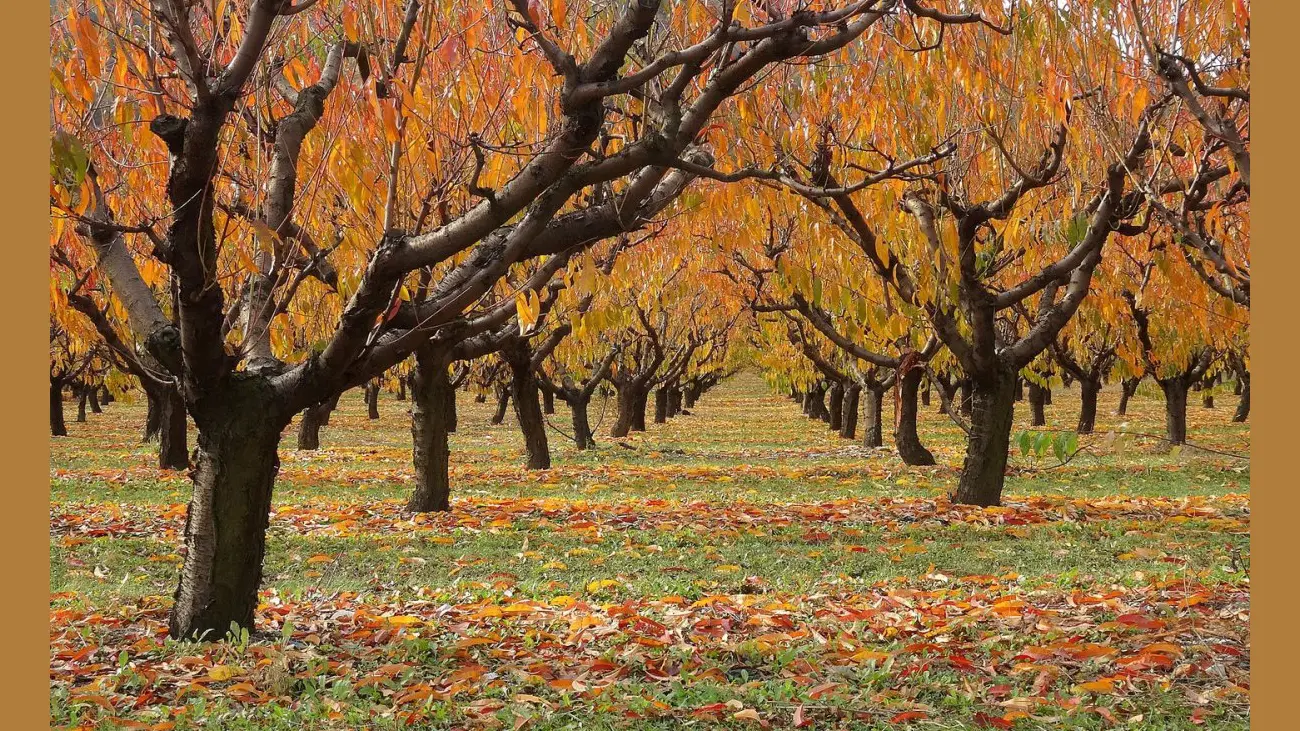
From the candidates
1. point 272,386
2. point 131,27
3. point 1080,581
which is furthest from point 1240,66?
point 131,27

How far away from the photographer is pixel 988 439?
1230cm

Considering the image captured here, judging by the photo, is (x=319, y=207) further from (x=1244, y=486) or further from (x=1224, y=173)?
(x=1244, y=486)

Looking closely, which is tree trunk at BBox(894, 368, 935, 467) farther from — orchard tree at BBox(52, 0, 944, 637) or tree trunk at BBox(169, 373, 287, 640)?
tree trunk at BBox(169, 373, 287, 640)

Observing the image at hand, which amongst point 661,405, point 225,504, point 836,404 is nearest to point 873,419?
point 836,404

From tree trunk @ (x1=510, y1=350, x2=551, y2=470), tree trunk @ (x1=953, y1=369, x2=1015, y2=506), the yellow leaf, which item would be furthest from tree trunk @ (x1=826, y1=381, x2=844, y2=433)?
the yellow leaf

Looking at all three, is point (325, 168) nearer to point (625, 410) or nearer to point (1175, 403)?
point (1175, 403)

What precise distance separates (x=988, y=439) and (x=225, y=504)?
9.32 meters

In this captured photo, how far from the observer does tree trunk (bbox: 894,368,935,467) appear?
18844 mm

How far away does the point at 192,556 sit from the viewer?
5.96 meters

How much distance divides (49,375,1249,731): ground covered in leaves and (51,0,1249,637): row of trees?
3.37ft

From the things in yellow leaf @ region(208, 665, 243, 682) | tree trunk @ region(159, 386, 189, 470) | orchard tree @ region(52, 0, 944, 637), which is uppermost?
orchard tree @ region(52, 0, 944, 637)

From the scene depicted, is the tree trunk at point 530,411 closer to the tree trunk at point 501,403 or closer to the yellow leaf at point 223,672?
the yellow leaf at point 223,672

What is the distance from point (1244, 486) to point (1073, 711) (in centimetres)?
1389

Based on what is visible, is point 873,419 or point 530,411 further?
point 873,419
